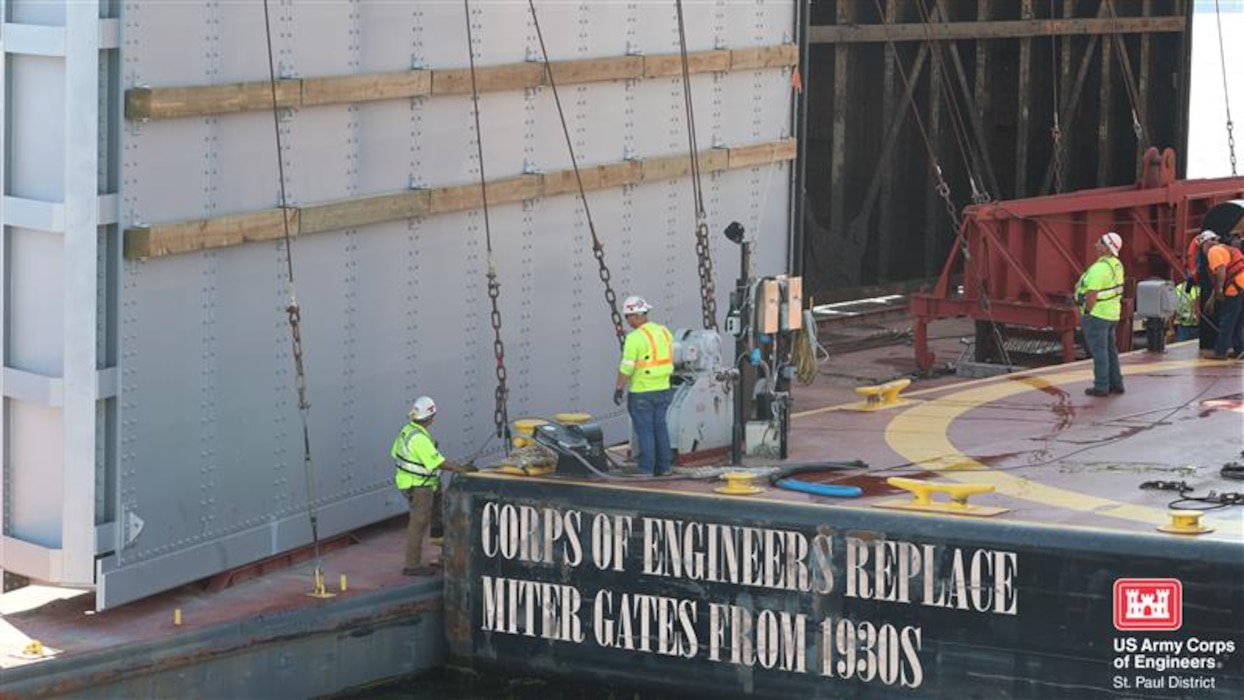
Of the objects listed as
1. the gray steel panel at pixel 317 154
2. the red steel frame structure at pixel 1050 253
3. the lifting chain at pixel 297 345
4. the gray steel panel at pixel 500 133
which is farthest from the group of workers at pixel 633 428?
the red steel frame structure at pixel 1050 253

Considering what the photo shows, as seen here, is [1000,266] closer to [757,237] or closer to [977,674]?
[757,237]

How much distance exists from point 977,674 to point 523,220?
565 cm

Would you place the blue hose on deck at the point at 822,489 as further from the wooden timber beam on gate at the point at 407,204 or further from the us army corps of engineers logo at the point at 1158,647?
the wooden timber beam on gate at the point at 407,204

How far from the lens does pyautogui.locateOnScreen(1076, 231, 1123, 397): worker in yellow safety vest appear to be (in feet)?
58.2

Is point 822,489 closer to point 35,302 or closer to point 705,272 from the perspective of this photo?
point 705,272

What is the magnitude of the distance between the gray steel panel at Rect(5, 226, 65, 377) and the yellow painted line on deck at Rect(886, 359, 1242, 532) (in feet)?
18.0

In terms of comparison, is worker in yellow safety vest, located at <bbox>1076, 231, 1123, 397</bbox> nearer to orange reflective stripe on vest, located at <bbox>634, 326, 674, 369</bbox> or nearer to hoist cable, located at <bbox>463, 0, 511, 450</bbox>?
orange reflective stripe on vest, located at <bbox>634, 326, 674, 369</bbox>

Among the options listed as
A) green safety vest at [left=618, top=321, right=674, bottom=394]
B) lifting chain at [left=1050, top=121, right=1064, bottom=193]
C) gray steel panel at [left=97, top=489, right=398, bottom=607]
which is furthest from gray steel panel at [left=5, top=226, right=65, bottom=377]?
lifting chain at [left=1050, top=121, right=1064, bottom=193]

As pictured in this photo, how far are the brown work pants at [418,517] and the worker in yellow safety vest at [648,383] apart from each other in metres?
1.37

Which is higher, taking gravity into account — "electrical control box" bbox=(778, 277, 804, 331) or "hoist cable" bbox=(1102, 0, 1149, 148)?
"hoist cable" bbox=(1102, 0, 1149, 148)

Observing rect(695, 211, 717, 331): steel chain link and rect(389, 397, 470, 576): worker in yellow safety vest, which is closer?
rect(389, 397, 470, 576): worker in yellow safety vest

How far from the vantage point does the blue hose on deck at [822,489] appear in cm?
1426

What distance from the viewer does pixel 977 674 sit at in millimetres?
13461

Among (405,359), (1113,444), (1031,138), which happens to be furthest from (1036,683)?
(1031,138)
